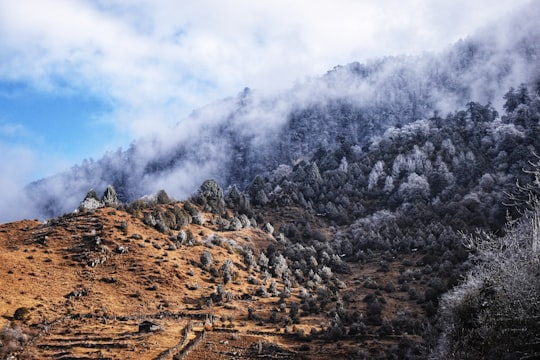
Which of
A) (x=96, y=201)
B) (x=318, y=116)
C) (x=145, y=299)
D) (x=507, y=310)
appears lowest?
(x=507, y=310)

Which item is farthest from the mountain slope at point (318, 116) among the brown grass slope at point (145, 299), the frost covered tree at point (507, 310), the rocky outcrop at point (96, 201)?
the frost covered tree at point (507, 310)

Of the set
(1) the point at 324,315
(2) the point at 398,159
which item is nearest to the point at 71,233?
(1) the point at 324,315

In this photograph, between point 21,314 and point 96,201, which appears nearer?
point 21,314

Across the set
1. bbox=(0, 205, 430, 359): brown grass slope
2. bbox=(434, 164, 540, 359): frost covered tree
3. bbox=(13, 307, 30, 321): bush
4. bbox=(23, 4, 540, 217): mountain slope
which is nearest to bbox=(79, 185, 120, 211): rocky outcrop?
bbox=(0, 205, 430, 359): brown grass slope

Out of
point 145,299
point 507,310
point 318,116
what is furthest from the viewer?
point 318,116

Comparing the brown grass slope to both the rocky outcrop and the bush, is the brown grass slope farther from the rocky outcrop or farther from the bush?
the rocky outcrop

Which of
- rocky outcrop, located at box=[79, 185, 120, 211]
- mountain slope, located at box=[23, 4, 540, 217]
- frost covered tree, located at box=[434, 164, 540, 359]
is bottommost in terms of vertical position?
frost covered tree, located at box=[434, 164, 540, 359]

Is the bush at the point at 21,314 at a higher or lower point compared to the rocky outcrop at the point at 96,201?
lower

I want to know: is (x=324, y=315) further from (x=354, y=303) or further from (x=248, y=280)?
(x=248, y=280)

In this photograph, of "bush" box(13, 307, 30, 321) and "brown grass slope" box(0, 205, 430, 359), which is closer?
"brown grass slope" box(0, 205, 430, 359)

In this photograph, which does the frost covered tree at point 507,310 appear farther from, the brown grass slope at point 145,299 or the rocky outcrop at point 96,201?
the rocky outcrop at point 96,201

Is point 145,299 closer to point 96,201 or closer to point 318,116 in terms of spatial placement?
point 96,201

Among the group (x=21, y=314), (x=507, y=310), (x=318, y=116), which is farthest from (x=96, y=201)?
(x=318, y=116)

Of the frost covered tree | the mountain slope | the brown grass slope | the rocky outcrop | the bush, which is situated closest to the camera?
the frost covered tree
